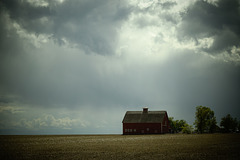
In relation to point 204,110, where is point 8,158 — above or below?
below

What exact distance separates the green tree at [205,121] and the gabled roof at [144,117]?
10585 millimetres

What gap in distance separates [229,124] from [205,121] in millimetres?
7291

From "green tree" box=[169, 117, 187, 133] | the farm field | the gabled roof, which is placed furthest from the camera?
"green tree" box=[169, 117, 187, 133]

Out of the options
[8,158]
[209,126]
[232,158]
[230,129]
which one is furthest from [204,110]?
[8,158]

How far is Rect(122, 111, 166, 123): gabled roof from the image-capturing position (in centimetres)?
6384

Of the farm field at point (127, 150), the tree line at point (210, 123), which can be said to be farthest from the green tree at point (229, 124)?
the farm field at point (127, 150)

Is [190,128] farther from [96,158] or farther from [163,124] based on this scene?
[96,158]

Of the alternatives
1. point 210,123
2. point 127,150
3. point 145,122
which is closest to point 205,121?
point 210,123

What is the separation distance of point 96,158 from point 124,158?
5.90ft

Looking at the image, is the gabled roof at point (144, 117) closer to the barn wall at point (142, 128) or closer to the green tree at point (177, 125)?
the barn wall at point (142, 128)

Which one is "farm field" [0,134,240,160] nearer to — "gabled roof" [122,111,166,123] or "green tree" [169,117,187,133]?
"gabled roof" [122,111,166,123]

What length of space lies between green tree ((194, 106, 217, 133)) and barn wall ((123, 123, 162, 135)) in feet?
40.4

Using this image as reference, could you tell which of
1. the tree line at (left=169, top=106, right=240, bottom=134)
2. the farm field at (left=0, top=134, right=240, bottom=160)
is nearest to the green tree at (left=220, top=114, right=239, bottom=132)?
the tree line at (left=169, top=106, right=240, bottom=134)

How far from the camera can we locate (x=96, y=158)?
14.1 metres
